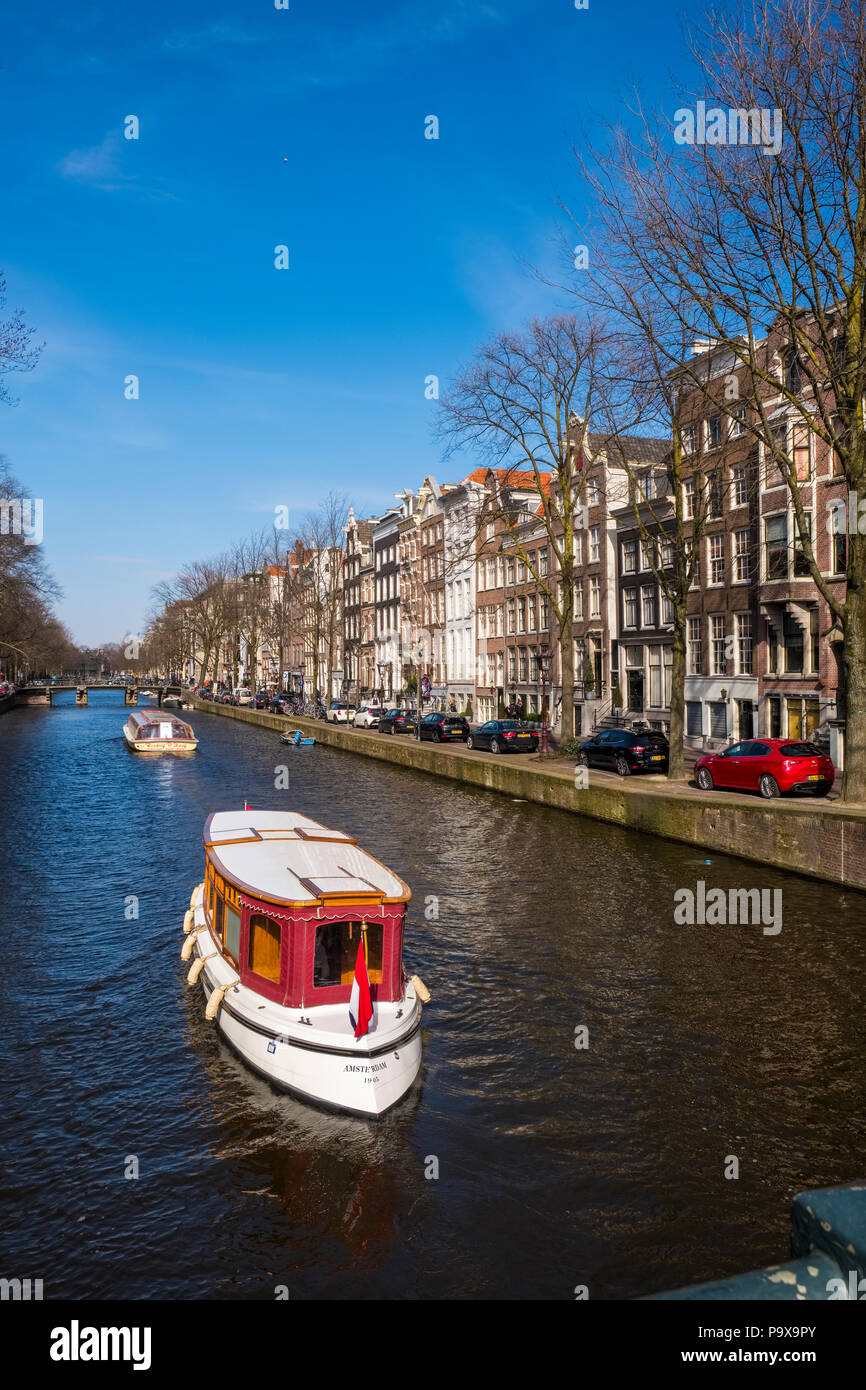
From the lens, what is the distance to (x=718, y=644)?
4034 centimetres

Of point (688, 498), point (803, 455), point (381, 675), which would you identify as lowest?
point (381, 675)

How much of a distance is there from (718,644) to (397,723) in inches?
974

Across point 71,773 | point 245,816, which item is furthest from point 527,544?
point 245,816

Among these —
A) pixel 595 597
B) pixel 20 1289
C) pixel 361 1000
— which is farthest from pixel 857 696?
pixel 595 597

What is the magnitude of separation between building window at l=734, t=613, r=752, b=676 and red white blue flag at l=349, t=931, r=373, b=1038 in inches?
1207

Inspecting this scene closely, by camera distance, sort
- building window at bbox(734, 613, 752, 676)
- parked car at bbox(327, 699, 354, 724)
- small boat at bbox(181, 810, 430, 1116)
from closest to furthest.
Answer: small boat at bbox(181, 810, 430, 1116) < building window at bbox(734, 613, 752, 676) < parked car at bbox(327, 699, 354, 724)

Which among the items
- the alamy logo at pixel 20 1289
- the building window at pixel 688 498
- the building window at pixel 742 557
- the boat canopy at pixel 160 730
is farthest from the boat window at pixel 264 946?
the boat canopy at pixel 160 730

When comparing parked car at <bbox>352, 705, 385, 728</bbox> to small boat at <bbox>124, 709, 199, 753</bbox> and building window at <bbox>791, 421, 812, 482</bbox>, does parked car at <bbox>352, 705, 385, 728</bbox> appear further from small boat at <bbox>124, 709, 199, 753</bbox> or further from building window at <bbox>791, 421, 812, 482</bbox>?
building window at <bbox>791, 421, 812, 482</bbox>

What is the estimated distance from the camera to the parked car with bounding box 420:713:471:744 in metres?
51.7

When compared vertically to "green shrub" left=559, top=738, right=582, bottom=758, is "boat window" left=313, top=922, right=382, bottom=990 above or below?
below

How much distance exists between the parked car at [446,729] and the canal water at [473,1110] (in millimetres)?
28927

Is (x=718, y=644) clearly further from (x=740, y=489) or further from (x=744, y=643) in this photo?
(x=740, y=489)
